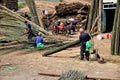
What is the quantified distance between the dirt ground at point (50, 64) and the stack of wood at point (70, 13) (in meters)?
14.9

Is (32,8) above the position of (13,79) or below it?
above

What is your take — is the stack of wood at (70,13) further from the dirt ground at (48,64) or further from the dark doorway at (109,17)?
the dirt ground at (48,64)

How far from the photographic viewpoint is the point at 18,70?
47.1 ft

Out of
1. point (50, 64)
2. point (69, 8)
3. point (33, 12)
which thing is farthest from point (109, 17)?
point (50, 64)

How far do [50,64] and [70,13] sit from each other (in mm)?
19968

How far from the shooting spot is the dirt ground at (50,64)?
13280mm

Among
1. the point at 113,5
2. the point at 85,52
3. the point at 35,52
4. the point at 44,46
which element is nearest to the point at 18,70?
the point at 85,52

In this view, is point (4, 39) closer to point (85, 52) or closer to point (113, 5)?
point (85, 52)

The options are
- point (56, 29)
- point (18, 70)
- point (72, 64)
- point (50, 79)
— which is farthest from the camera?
point (56, 29)

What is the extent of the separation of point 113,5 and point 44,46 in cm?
922

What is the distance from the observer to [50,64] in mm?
15500

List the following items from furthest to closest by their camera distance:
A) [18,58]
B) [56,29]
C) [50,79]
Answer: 1. [56,29]
2. [18,58]
3. [50,79]

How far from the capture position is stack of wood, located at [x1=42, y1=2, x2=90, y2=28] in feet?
113

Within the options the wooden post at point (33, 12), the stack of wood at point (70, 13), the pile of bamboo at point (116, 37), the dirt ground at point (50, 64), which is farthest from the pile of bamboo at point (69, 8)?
the pile of bamboo at point (116, 37)
